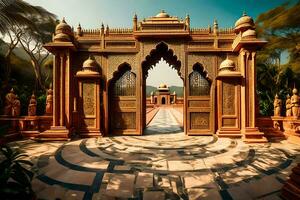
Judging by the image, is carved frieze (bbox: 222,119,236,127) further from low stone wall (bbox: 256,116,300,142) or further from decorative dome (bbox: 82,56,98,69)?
decorative dome (bbox: 82,56,98,69)

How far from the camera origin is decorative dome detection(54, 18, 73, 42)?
25.8 feet

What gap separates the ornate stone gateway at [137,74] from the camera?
26.2ft

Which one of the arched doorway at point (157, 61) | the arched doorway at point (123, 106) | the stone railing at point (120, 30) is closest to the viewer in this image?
the stone railing at point (120, 30)

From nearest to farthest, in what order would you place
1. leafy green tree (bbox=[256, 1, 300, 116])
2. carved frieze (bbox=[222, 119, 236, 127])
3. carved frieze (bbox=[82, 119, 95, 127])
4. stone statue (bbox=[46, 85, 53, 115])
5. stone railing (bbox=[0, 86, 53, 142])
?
stone railing (bbox=[0, 86, 53, 142])
carved frieze (bbox=[222, 119, 236, 127])
carved frieze (bbox=[82, 119, 95, 127])
stone statue (bbox=[46, 85, 53, 115])
leafy green tree (bbox=[256, 1, 300, 116])

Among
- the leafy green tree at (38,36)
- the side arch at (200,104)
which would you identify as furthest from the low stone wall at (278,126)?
the leafy green tree at (38,36)

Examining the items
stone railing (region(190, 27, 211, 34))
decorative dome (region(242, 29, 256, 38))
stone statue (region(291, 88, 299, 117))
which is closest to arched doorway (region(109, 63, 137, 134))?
stone railing (region(190, 27, 211, 34))

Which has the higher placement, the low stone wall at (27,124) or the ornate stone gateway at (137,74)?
the ornate stone gateway at (137,74)

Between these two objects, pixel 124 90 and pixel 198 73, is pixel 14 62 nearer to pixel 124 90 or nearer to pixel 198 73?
pixel 124 90

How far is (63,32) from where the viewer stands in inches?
315

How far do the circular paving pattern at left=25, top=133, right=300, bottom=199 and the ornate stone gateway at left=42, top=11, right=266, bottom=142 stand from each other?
1.90 meters

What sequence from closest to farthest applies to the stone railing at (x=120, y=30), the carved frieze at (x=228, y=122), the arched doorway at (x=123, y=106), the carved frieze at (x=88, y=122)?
1. the carved frieze at (x=228, y=122)
2. the carved frieze at (x=88, y=122)
3. the stone railing at (x=120, y=30)
4. the arched doorway at (x=123, y=106)

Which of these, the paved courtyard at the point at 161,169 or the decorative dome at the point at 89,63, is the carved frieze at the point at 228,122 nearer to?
the paved courtyard at the point at 161,169

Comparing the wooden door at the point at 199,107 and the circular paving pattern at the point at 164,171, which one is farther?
the wooden door at the point at 199,107

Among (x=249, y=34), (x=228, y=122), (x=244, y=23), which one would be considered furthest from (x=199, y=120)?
(x=244, y=23)
